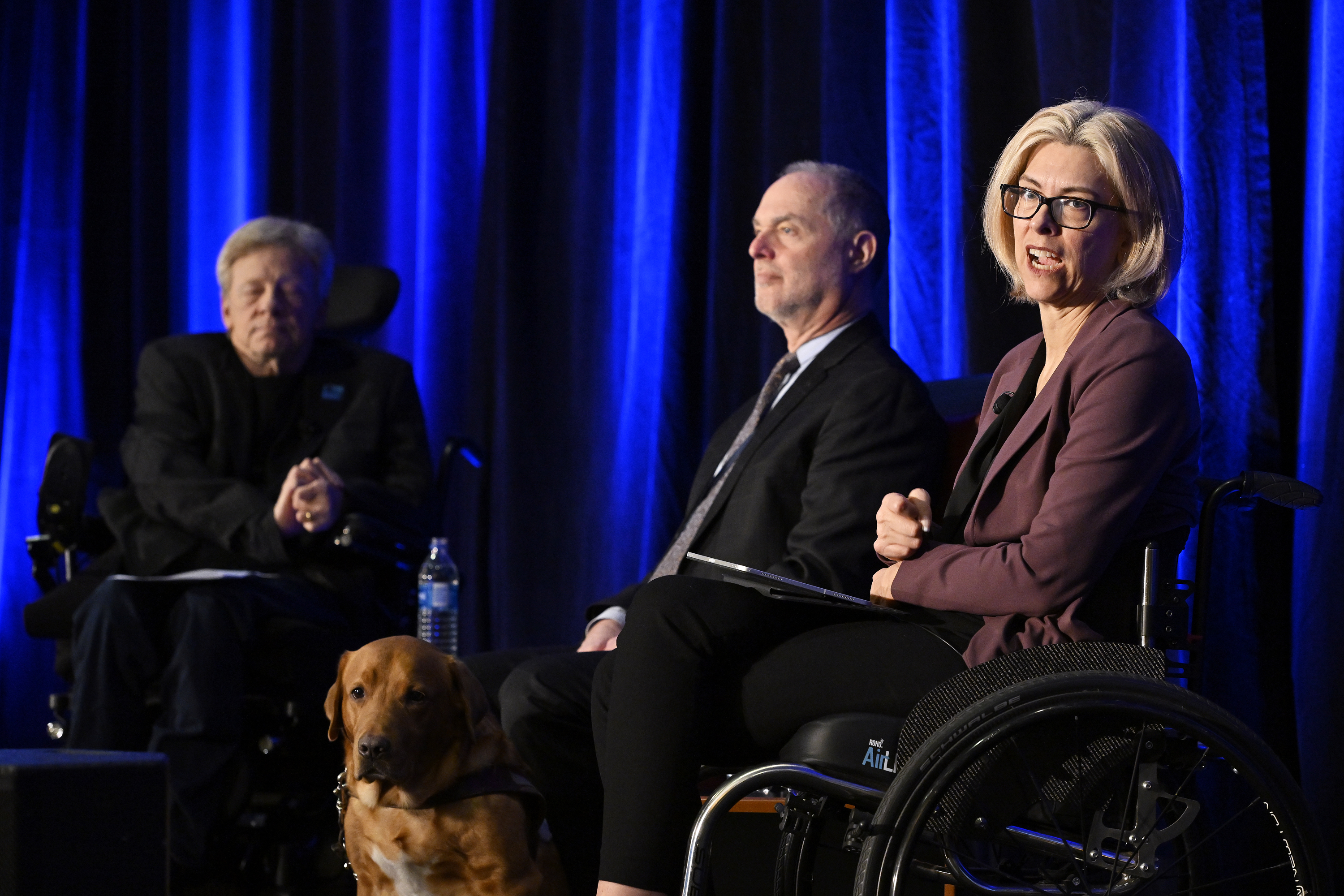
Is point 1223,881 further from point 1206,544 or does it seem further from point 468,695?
point 468,695

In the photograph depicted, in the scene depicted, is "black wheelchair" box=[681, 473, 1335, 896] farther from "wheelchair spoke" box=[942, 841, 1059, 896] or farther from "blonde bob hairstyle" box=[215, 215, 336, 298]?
"blonde bob hairstyle" box=[215, 215, 336, 298]

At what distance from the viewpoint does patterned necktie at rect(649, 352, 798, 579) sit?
91.4 inches

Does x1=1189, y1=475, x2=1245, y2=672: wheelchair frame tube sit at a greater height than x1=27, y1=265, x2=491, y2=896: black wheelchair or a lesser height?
greater

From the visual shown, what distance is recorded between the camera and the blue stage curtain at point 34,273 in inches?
158

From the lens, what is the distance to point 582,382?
3.52m

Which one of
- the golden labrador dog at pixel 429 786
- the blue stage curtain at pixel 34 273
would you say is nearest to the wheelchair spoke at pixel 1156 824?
the golden labrador dog at pixel 429 786

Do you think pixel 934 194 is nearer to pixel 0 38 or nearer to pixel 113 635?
pixel 113 635

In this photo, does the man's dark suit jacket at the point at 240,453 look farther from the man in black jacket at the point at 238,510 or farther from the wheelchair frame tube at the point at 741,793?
the wheelchair frame tube at the point at 741,793

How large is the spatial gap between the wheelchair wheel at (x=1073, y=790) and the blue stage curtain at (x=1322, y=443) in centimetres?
97

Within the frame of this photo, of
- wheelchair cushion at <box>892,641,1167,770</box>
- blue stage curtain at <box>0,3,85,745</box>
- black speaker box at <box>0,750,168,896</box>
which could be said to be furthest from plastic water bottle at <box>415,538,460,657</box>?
wheelchair cushion at <box>892,641,1167,770</box>

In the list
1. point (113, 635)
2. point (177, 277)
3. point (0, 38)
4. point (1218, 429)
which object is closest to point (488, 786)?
point (113, 635)

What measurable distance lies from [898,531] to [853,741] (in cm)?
28

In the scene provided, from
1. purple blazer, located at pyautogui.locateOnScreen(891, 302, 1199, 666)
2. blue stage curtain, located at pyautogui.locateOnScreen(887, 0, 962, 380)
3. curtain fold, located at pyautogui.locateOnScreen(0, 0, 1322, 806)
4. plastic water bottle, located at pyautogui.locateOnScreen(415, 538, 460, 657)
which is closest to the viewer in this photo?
purple blazer, located at pyautogui.locateOnScreen(891, 302, 1199, 666)

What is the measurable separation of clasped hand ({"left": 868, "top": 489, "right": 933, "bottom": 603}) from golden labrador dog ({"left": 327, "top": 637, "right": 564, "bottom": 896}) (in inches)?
24.1
